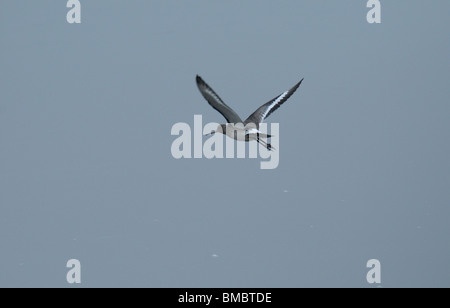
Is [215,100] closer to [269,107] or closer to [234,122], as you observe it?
[234,122]

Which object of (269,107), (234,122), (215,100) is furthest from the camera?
(269,107)

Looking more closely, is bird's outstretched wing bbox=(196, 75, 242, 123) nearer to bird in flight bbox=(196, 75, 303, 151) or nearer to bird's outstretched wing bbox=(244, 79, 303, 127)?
bird in flight bbox=(196, 75, 303, 151)

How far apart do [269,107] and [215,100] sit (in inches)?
28.6

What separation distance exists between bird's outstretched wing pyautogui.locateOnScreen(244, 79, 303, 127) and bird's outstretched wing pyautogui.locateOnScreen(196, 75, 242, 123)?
23cm

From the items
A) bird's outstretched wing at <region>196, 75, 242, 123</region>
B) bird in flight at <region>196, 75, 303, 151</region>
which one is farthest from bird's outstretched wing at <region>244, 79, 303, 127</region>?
bird's outstretched wing at <region>196, 75, 242, 123</region>

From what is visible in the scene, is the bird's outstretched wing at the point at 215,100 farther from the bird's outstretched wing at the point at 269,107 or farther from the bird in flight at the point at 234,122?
the bird's outstretched wing at the point at 269,107

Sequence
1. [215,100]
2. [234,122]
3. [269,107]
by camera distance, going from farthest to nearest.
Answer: [269,107], [234,122], [215,100]

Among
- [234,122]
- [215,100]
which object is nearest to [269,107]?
[234,122]

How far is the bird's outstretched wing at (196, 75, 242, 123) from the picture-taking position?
4.64m

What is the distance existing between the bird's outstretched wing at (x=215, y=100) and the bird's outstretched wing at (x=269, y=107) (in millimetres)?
229

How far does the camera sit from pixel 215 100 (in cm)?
467

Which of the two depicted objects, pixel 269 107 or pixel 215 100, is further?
pixel 269 107
